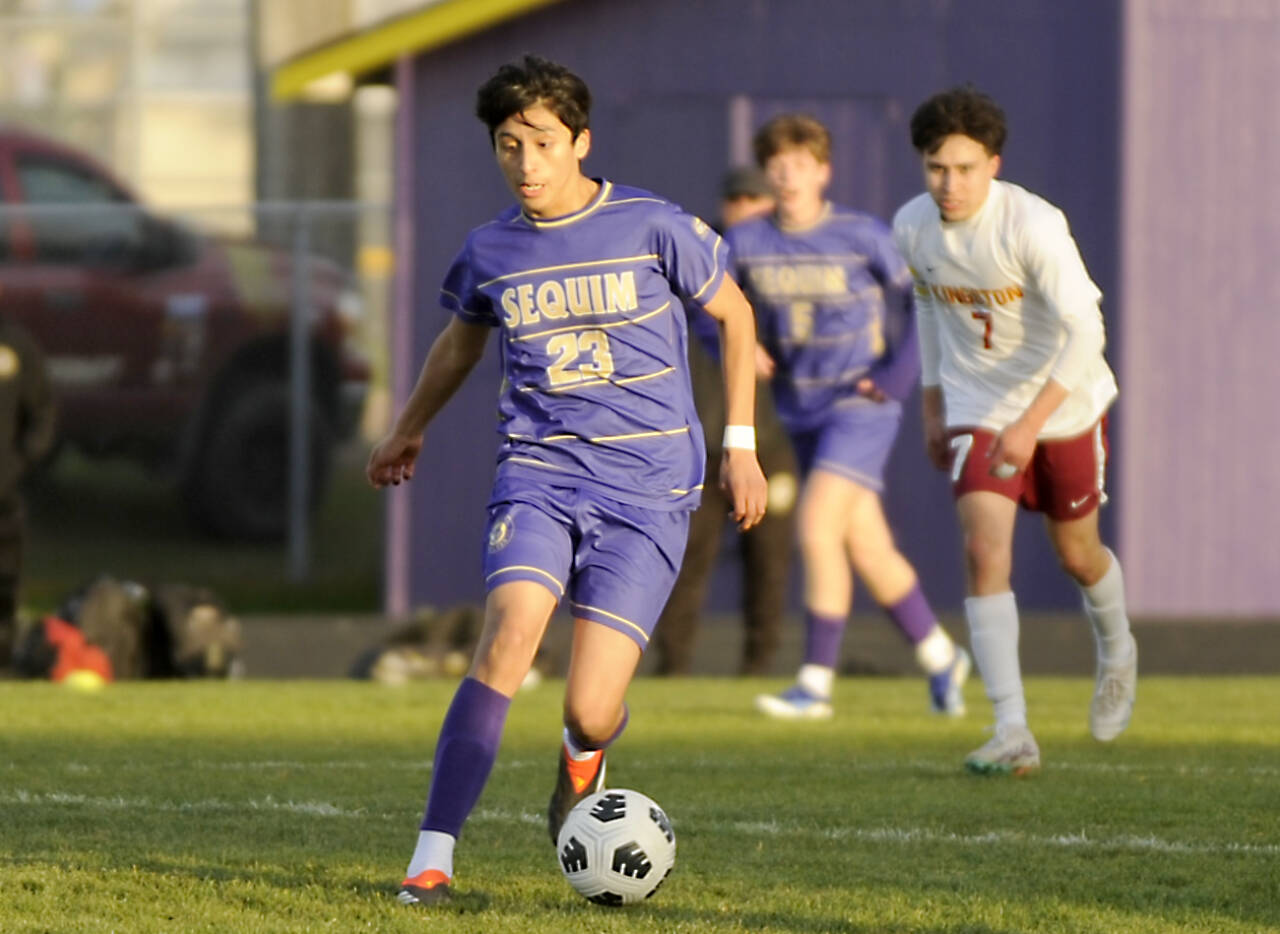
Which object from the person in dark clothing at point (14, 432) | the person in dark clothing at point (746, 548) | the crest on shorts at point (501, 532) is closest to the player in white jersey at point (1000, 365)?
the crest on shorts at point (501, 532)

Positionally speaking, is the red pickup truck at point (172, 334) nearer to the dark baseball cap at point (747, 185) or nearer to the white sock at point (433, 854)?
the dark baseball cap at point (747, 185)

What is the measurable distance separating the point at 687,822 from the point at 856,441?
3278 mm

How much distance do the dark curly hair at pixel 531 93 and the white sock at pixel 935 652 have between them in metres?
4.50

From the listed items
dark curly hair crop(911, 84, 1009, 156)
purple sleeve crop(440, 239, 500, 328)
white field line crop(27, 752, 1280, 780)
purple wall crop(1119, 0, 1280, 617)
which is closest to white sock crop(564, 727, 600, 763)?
purple sleeve crop(440, 239, 500, 328)

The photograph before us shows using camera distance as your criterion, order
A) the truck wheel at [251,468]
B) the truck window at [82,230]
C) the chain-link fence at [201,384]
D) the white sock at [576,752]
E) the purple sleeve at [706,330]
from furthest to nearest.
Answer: the truck wheel at [251,468] < the chain-link fence at [201,384] < the truck window at [82,230] < the purple sleeve at [706,330] < the white sock at [576,752]

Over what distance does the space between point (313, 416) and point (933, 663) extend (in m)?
8.23

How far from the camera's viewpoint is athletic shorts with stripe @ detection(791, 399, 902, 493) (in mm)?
9703

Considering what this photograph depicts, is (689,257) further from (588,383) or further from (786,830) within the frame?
(786,830)

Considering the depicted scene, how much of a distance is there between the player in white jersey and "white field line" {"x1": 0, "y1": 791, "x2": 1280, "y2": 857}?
1.14 meters

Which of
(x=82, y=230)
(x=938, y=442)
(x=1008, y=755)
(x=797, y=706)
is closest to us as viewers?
(x=1008, y=755)

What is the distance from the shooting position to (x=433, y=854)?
543cm

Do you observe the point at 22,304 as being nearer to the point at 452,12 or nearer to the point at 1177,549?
the point at 452,12

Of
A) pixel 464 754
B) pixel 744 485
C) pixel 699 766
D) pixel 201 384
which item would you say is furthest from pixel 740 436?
pixel 201 384

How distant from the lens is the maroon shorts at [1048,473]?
782 centimetres
